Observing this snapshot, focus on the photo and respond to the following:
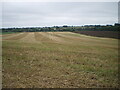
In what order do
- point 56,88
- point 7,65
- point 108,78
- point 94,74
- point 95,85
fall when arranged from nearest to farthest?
point 56,88, point 95,85, point 108,78, point 94,74, point 7,65

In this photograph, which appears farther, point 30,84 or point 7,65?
point 7,65

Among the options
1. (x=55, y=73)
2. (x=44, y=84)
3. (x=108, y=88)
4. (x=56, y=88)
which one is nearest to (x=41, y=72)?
(x=55, y=73)

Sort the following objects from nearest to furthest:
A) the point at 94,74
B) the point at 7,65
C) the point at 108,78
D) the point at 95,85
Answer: the point at 95,85 < the point at 108,78 < the point at 94,74 < the point at 7,65

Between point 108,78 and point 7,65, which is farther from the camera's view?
point 7,65

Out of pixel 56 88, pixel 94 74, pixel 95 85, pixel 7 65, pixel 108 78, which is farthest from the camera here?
pixel 7 65

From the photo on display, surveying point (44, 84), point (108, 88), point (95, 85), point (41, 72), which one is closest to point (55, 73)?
point (41, 72)

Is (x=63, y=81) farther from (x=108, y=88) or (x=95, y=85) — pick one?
(x=108, y=88)

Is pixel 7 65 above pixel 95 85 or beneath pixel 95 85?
above

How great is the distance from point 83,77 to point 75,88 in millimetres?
1351

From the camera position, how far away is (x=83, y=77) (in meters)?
6.67

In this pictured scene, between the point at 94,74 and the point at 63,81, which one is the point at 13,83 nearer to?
the point at 63,81

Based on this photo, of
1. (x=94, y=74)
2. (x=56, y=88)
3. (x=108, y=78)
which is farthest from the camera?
(x=94, y=74)

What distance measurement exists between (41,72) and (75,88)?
106 inches

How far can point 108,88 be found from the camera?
563cm
